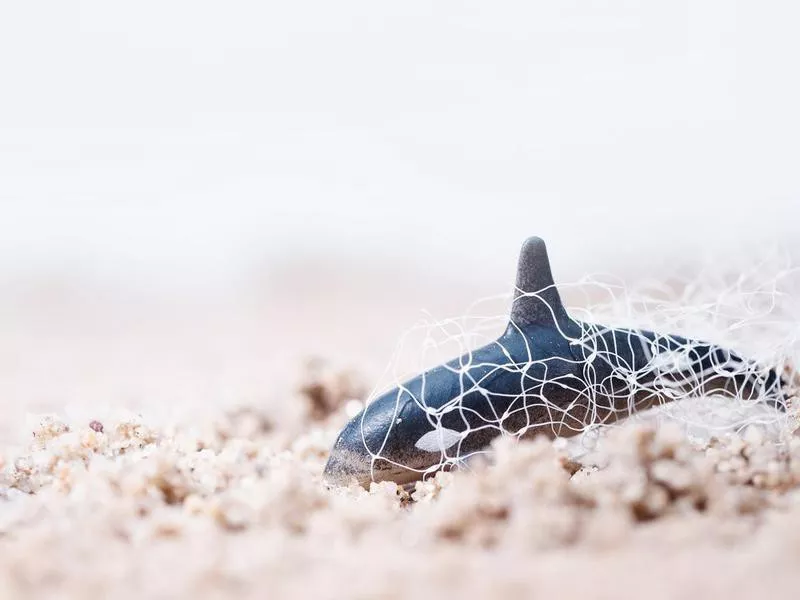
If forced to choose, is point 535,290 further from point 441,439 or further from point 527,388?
point 441,439

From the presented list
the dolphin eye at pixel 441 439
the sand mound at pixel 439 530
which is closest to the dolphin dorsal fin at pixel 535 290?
the dolphin eye at pixel 441 439

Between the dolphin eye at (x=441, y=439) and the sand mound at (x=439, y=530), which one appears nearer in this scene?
the sand mound at (x=439, y=530)

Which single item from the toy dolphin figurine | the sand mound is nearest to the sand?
the sand mound

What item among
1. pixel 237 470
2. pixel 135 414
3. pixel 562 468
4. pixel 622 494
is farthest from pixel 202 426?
pixel 622 494

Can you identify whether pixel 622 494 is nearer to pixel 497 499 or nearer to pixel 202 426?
pixel 497 499

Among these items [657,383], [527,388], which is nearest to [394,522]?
[527,388]

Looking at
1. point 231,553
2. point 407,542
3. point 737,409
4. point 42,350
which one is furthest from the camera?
point 42,350

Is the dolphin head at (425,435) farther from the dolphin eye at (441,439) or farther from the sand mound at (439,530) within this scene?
the sand mound at (439,530)

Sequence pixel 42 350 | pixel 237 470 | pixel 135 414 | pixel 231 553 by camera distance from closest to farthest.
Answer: pixel 231 553
pixel 237 470
pixel 135 414
pixel 42 350
